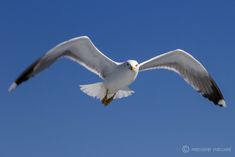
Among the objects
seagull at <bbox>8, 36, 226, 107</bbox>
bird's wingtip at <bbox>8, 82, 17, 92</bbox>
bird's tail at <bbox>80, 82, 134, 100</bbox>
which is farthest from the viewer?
bird's tail at <bbox>80, 82, 134, 100</bbox>

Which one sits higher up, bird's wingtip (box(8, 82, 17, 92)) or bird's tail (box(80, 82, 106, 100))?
bird's tail (box(80, 82, 106, 100))

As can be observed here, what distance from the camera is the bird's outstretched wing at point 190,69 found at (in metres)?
10.8

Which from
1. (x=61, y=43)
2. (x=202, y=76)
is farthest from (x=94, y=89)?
(x=202, y=76)

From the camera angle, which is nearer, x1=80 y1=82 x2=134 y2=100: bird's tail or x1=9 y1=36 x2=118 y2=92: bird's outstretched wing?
x1=9 y1=36 x2=118 y2=92: bird's outstretched wing

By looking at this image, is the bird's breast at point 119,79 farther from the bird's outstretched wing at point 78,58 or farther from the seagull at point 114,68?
the bird's outstretched wing at point 78,58

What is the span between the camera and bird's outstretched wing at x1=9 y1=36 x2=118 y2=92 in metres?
9.70

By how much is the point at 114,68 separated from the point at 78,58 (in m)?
0.62

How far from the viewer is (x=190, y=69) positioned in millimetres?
10977

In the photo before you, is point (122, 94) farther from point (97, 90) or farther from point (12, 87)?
point (12, 87)

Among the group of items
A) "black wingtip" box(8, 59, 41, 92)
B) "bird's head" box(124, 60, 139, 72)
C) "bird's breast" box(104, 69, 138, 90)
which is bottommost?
"black wingtip" box(8, 59, 41, 92)

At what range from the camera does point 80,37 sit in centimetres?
998

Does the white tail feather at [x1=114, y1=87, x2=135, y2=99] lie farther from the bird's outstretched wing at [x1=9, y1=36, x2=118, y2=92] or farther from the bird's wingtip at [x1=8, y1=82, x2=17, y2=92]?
the bird's wingtip at [x1=8, y1=82, x2=17, y2=92]

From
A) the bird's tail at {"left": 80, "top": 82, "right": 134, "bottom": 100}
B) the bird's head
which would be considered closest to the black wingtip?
the bird's tail at {"left": 80, "top": 82, "right": 134, "bottom": 100}

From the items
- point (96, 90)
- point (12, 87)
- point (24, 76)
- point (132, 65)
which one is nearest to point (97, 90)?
point (96, 90)
